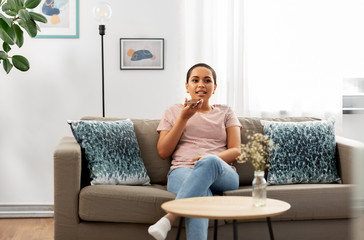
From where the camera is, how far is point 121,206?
2.74 m

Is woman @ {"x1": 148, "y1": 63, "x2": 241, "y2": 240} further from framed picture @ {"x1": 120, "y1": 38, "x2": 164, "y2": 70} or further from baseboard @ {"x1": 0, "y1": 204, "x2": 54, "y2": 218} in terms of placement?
baseboard @ {"x1": 0, "y1": 204, "x2": 54, "y2": 218}

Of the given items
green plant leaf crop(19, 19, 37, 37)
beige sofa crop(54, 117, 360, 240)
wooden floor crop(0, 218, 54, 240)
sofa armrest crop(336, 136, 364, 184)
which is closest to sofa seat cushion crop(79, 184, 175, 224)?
beige sofa crop(54, 117, 360, 240)

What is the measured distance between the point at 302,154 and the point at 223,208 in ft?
4.17

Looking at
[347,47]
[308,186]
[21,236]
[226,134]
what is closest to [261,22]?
[347,47]

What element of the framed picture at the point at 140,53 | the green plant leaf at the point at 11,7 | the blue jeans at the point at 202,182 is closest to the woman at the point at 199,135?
the blue jeans at the point at 202,182

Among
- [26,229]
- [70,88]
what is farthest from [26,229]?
[70,88]

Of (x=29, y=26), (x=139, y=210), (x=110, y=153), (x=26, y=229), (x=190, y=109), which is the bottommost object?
(x=26, y=229)

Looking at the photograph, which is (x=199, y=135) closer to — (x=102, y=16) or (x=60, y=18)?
(x=102, y=16)

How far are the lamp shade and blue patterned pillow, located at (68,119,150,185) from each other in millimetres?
1022

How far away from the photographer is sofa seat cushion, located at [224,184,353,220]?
2.83m

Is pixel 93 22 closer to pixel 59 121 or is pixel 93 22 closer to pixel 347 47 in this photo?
pixel 59 121

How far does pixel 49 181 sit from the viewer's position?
4055 millimetres

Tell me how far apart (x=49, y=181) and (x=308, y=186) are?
2085 millimetres

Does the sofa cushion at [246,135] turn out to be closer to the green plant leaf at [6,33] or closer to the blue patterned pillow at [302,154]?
the blue patterned pillow at [302,154]
